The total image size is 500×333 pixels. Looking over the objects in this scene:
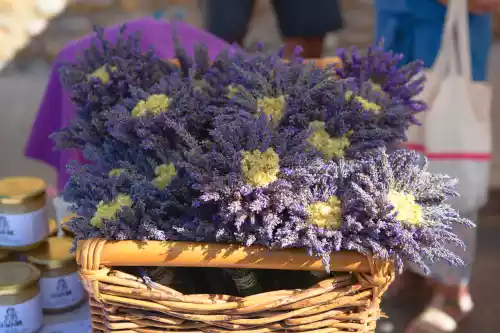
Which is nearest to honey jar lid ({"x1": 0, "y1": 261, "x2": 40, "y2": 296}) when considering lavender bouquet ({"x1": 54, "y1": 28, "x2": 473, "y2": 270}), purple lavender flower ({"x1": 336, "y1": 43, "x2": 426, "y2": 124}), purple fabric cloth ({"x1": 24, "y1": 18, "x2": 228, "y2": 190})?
lavender bouquet ({"x1": 54, "y1": 28, "x2": 473, "y2": 270})

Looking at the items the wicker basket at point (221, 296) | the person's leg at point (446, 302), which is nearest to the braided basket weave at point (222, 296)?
the wicker basket at point (221, 296)

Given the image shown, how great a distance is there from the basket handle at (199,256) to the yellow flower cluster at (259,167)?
0.06 m

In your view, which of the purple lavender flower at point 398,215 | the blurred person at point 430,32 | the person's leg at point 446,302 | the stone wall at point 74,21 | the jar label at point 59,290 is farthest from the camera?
the stone wall at point 74,21

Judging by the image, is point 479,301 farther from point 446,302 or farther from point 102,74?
point 102,74

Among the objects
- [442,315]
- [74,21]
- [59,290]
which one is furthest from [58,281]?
[74,21]

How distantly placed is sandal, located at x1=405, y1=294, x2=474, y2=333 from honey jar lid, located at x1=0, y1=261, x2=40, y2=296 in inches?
38.9

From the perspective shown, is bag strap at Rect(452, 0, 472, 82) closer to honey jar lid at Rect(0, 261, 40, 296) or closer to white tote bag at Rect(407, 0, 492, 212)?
white tote bag at Rect(407, 0, 492, 212)

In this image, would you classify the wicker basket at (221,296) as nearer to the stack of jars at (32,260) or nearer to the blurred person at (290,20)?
the stack of jars at (32,260)

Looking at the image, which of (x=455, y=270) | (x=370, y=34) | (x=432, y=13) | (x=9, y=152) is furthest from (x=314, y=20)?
(x=9, y=152)

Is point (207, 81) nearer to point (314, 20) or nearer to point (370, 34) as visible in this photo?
point (314, 20)

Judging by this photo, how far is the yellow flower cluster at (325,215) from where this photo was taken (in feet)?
1.54

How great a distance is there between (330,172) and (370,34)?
2.04 m

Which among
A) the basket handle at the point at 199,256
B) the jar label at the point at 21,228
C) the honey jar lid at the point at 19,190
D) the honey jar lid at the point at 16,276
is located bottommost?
the honey jar lid at the point at 16,276

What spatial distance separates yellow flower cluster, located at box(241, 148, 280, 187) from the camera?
0.46m
